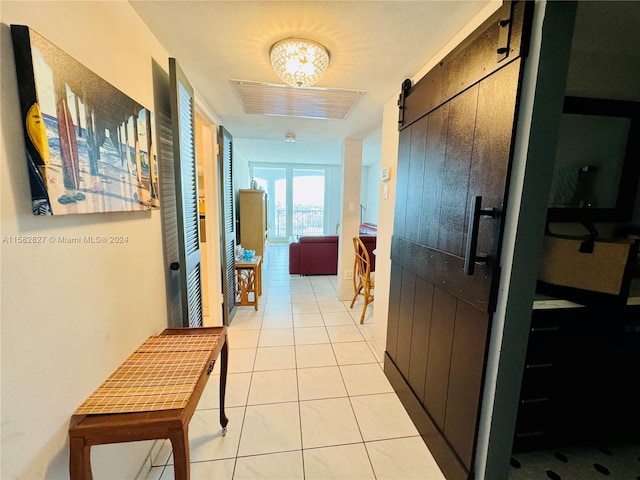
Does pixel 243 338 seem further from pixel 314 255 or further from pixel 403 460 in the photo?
pixel 314 255

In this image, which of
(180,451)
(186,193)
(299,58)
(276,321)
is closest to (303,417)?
(180,451)

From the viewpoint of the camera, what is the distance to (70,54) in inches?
32.3

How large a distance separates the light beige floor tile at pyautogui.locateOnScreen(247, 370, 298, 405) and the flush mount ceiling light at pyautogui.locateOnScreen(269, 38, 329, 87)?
2.03 m

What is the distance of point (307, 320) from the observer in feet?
9.49

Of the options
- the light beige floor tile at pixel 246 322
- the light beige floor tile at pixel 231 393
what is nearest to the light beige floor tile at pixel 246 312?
the light beige floor tile at pixel 246 322

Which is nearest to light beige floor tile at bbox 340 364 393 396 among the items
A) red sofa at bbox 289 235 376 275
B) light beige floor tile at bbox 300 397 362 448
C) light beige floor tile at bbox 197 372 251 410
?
light beige floor tile at bbox 300 397 362 448

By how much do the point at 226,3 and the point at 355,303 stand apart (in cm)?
310

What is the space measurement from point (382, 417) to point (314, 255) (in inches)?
120

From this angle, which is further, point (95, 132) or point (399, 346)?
point (399, 346)

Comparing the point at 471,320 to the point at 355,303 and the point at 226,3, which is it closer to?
the point at 226,3

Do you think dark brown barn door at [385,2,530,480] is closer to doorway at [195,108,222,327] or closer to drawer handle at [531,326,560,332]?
drawer handle at [531,326,560,332]

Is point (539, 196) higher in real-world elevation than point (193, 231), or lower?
higher

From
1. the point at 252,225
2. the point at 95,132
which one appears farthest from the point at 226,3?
the point at 252,225

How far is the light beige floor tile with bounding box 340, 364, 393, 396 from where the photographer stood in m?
1.85
